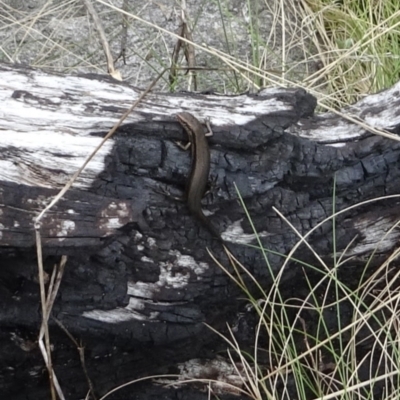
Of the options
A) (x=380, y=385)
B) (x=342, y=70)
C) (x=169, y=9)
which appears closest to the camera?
(x=380, y=385)

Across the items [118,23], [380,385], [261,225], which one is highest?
[118,23]

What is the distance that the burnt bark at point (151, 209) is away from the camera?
159 centimetres

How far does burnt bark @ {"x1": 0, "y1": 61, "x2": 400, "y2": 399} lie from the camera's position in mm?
1589

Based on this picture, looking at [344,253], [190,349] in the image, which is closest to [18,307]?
[190,349]

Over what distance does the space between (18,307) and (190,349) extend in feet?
1.58

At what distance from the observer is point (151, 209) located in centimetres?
172

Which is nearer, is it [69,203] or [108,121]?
[69,203]

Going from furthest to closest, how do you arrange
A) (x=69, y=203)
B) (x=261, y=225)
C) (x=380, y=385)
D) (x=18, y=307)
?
(x=380, y=385) → (x=261, y=225) → (x=18, y=307) → (x=69, y=203)

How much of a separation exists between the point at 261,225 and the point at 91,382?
61cm

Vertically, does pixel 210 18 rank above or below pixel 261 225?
above

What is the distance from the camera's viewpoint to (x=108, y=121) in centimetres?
172

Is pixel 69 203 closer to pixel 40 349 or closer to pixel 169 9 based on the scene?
pixel 40 349

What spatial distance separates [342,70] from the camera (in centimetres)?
311

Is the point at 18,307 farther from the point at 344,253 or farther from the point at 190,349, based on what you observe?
the point at 344,253
